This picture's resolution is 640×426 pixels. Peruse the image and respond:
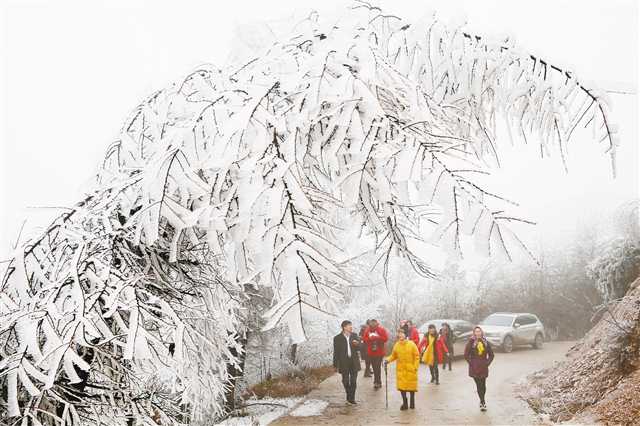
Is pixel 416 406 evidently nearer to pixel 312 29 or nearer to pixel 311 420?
pixel 311 420

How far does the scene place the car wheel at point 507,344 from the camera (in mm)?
10688

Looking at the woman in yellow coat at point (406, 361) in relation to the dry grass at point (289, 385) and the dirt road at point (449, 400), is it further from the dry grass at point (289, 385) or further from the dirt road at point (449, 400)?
the dry grass at point (289, 385)

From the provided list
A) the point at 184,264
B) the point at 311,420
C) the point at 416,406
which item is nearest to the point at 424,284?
the point at 416,406

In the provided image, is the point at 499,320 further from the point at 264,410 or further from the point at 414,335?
the point at 264,410

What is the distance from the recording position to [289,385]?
975 centimetres

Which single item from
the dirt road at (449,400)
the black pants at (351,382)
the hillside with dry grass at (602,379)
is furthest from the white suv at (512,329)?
the black pants at (351,382)

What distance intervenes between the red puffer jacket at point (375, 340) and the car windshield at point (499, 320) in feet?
9.99

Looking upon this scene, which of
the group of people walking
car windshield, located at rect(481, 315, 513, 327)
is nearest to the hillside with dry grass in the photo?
the group of people walking

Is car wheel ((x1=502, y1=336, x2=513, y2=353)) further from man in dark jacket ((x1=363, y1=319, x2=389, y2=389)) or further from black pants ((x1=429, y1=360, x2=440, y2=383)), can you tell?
man in dark jacket ((x1=363, y1=319, x2=389, y2=389))

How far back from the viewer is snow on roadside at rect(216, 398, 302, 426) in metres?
7.89

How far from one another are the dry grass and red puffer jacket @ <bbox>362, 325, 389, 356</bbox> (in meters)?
1.40

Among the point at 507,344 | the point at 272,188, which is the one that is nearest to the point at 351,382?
the point at 507,344

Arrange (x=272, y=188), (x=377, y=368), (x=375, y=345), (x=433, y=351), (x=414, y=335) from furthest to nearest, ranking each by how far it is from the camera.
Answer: (x=414, y=335) < (x=433, y=351) < (x=375, y=345) < (x=377, y=368) < (x=272, y=188)

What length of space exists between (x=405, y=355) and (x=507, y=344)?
4.47 m
